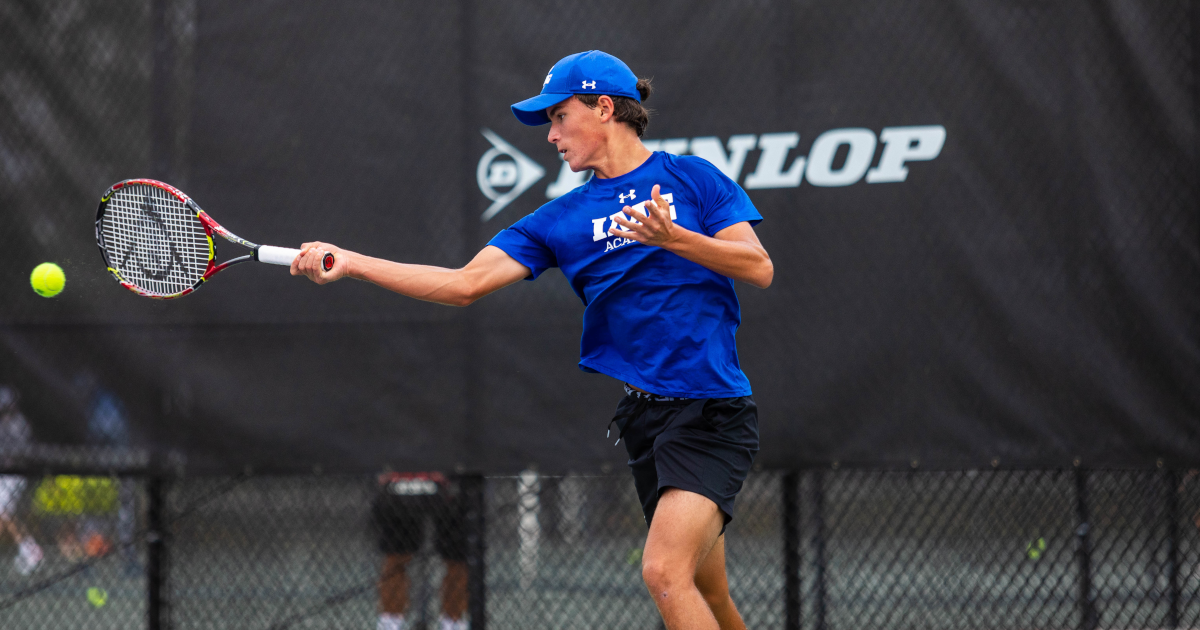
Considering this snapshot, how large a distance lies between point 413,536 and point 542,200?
1.62m

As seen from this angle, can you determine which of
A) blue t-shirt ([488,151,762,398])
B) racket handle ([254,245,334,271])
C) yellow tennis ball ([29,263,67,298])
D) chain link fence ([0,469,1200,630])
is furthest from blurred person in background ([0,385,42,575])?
blue t-shirt ([488,151,762,398])

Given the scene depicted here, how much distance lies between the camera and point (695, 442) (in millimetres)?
2459

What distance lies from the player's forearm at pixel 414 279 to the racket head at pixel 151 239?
71cm

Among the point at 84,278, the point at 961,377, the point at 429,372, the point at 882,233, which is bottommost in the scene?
the point at 961,377

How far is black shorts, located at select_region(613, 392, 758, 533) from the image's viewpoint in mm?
2420

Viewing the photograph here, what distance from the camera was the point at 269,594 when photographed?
13.6 feet

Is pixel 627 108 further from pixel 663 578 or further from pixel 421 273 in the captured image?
pixel 663 578

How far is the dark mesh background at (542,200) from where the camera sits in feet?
11.4

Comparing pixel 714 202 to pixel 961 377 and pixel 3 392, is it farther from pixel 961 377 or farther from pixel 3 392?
pixel 3 392

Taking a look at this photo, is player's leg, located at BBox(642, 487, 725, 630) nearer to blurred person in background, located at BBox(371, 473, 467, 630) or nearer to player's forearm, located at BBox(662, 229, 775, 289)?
player's forearm, located at BBox(662, 229, 775, 289)

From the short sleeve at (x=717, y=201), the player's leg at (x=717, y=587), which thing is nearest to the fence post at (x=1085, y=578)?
the player's leg at (x=717, y=587)

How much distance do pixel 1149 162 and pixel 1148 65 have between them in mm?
353

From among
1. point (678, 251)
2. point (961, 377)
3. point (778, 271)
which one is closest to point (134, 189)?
point (678, 251)

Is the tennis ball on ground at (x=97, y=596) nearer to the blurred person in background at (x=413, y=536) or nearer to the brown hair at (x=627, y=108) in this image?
the blurred person in background at (x=413, y=536)
